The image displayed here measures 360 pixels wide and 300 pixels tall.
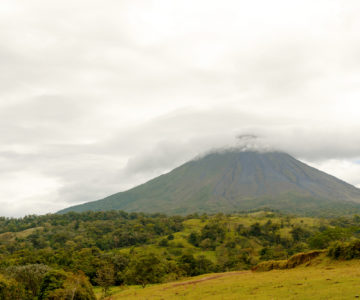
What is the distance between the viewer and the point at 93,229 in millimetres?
158375

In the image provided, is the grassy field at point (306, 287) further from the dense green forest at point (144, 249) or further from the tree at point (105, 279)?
the tree at point (105, 279)

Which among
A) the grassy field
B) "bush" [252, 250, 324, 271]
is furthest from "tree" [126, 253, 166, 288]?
"bush" [252, 250, 324, 271]

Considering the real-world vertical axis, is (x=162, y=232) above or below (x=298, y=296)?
below

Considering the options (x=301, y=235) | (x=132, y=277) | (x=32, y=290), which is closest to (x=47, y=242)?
(x=32, y=290)

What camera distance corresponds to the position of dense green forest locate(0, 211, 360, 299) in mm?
51219

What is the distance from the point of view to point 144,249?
4550 inches

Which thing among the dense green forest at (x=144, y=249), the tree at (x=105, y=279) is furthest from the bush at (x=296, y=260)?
the tree at (x=105, y=279)

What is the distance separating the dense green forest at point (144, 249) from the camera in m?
51.2

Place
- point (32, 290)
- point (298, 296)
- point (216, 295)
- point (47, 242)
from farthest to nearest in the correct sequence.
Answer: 1. point (47, 242)
2. point (32, 290)
3. point (216, 295)
4. point (298, 296)

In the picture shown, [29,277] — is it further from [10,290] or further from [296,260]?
[296,260]

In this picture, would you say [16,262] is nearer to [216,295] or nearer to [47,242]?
[47,242]

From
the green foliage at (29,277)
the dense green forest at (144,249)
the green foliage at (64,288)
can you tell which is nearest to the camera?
the green foliage at (64,288)

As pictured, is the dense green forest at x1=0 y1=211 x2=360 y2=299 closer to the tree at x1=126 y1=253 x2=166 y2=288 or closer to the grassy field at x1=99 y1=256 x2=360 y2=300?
the tree at x1=126 y1=253 x2=166 y2=288

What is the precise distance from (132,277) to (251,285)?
1428 inches
